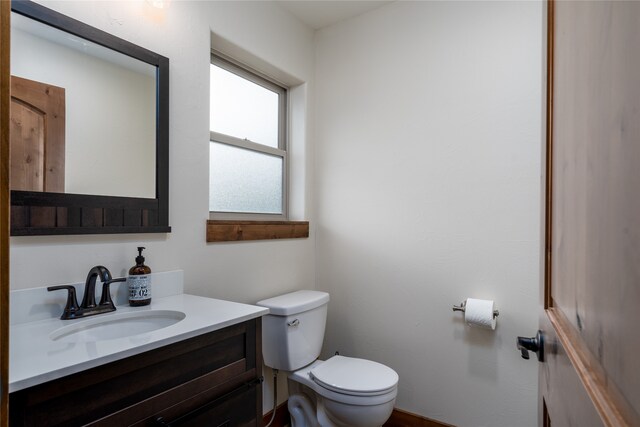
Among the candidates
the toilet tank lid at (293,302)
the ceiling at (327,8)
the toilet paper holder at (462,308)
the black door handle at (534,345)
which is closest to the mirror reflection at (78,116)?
the toilet tank lid at (293,302)

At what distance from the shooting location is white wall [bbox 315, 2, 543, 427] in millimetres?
1729

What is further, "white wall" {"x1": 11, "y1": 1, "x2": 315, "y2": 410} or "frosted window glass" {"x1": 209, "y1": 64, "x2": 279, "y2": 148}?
"frosted window glass" {"x1": 209, "y1": 64, "x2": 279, "y2": 148}

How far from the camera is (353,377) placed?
5.57 feet

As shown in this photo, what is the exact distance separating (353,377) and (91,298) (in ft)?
3.79

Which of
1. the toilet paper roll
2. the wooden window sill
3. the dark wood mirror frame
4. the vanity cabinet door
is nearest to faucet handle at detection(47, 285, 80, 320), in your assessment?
the dark wood mirror frame

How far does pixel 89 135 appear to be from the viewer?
1.25m

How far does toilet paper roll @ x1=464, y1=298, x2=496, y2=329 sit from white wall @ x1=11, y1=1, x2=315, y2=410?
988 mm

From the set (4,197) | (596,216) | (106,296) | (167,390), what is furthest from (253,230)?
(596,216)

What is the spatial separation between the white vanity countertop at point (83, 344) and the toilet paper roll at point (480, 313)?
1.04 meters

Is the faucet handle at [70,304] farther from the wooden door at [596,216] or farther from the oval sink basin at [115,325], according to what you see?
the wooden door at [596,216]

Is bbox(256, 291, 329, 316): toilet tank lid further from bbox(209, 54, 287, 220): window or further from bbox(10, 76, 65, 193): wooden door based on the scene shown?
bbox(10, 76, 65, 193): wooden door

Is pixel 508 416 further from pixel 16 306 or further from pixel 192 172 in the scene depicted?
pixel 16 306

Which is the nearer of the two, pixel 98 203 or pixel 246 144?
pixel 98 203

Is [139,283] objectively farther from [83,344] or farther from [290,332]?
[290,332]
